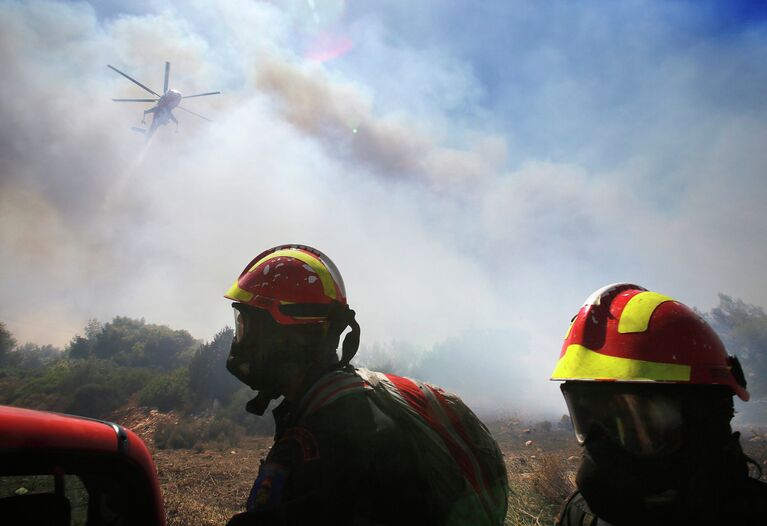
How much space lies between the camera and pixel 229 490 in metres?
9.53

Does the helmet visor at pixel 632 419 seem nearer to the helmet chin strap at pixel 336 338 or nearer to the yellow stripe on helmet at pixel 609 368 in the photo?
the yellow stripe on helmet at pixel 609 368

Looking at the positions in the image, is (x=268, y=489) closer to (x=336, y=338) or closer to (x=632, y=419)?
(x=336, y=338)

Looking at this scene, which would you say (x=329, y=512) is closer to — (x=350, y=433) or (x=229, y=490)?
(x=350, y=433)

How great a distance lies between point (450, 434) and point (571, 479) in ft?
26.4

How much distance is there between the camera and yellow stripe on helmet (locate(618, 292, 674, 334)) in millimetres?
1886

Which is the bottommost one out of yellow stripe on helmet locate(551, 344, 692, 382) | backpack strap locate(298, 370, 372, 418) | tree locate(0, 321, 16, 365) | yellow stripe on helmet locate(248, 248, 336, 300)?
tree locate(0, 321, 16, 365)

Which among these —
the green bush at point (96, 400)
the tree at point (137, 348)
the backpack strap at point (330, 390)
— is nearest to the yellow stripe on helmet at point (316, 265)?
the backpack strap at point (330, 390)

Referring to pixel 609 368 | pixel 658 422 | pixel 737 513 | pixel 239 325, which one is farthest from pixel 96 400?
pixel 737 513

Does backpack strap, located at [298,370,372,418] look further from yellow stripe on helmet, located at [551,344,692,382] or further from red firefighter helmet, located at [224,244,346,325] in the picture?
yellow stripe on helmet, located at [551,344,692,382]

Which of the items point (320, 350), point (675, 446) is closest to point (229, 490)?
point (320, 350)

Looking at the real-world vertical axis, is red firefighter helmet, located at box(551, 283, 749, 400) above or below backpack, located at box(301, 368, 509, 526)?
above

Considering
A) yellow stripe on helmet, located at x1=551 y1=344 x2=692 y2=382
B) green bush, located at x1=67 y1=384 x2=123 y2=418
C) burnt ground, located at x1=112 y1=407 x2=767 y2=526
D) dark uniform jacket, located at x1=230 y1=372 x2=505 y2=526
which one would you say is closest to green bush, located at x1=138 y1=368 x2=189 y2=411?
green bush, located at x1=67 y1=384 x2=123 y2=418

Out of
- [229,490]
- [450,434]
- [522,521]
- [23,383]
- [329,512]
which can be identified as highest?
[450,434]

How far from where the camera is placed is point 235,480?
10.7 m
